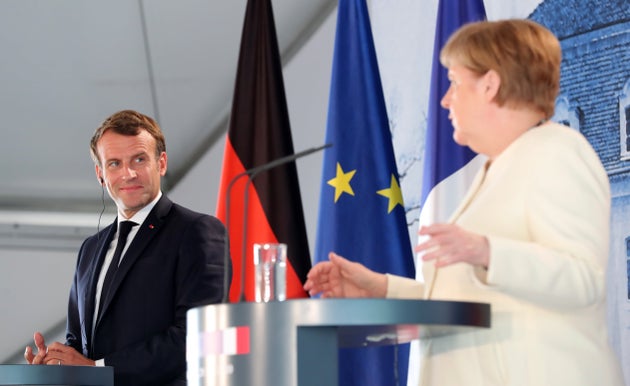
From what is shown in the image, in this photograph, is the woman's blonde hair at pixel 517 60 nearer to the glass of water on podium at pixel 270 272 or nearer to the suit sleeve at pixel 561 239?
the suit sleeve at pixel 561 239

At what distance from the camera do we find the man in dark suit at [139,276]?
3.21m

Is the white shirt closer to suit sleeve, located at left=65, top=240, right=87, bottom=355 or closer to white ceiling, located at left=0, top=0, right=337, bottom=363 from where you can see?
suit sleeve, located at left=65, top=240, right=87, bottom=355

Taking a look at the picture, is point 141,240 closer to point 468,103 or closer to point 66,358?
point 66,358

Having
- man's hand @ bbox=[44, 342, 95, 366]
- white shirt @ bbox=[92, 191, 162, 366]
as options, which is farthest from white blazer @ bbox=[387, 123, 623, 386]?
white shirt @ bbox=[92, 191, 162, 366]

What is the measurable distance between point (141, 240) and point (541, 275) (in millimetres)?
1828

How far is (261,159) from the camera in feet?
15.1

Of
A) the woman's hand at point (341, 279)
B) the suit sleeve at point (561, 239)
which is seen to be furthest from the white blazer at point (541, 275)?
the woman's hand at point (341, 279)

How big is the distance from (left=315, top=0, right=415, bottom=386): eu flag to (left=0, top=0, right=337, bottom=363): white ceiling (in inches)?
61.3

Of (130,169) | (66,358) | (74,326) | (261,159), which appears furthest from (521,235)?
(261,159)

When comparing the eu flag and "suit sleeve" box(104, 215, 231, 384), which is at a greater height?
the eu flag

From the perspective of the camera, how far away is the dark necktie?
133 inches

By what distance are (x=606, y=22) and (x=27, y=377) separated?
2.25 meters

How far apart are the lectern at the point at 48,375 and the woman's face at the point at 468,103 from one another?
1.37 m

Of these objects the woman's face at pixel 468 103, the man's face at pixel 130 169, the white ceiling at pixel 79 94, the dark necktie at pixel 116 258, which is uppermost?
the white ceiling at pixel 79 94
